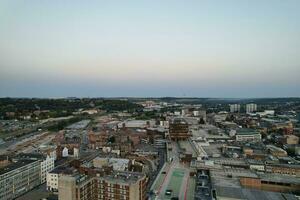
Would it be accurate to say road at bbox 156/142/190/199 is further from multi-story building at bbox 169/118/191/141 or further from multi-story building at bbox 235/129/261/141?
multi-story building at bbox 235/129/261/141

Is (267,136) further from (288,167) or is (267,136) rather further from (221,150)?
(288,167)

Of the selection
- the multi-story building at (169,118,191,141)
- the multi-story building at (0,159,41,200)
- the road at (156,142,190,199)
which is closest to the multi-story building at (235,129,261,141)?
the multi-story building at (169,118,191,141)

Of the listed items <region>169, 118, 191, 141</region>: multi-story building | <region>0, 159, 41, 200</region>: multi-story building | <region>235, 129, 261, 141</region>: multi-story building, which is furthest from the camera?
<region>235, 129, 261, 141</region>: multi-story building

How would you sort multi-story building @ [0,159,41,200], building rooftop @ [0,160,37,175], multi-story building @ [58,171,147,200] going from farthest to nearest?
building rooftop @ [0,160,37,175] → multi-story building @ [0,159,41,200] → multi-story building @ [58,171,147,200]

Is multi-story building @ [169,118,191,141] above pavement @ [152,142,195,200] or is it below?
above

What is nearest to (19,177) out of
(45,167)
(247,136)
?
(45,167)

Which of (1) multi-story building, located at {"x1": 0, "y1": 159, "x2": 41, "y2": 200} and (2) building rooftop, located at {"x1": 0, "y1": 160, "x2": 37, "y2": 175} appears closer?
(1) multi-story building, located at {"x1": 0, "y1": 159, "x2": 41, "y2": 200}
